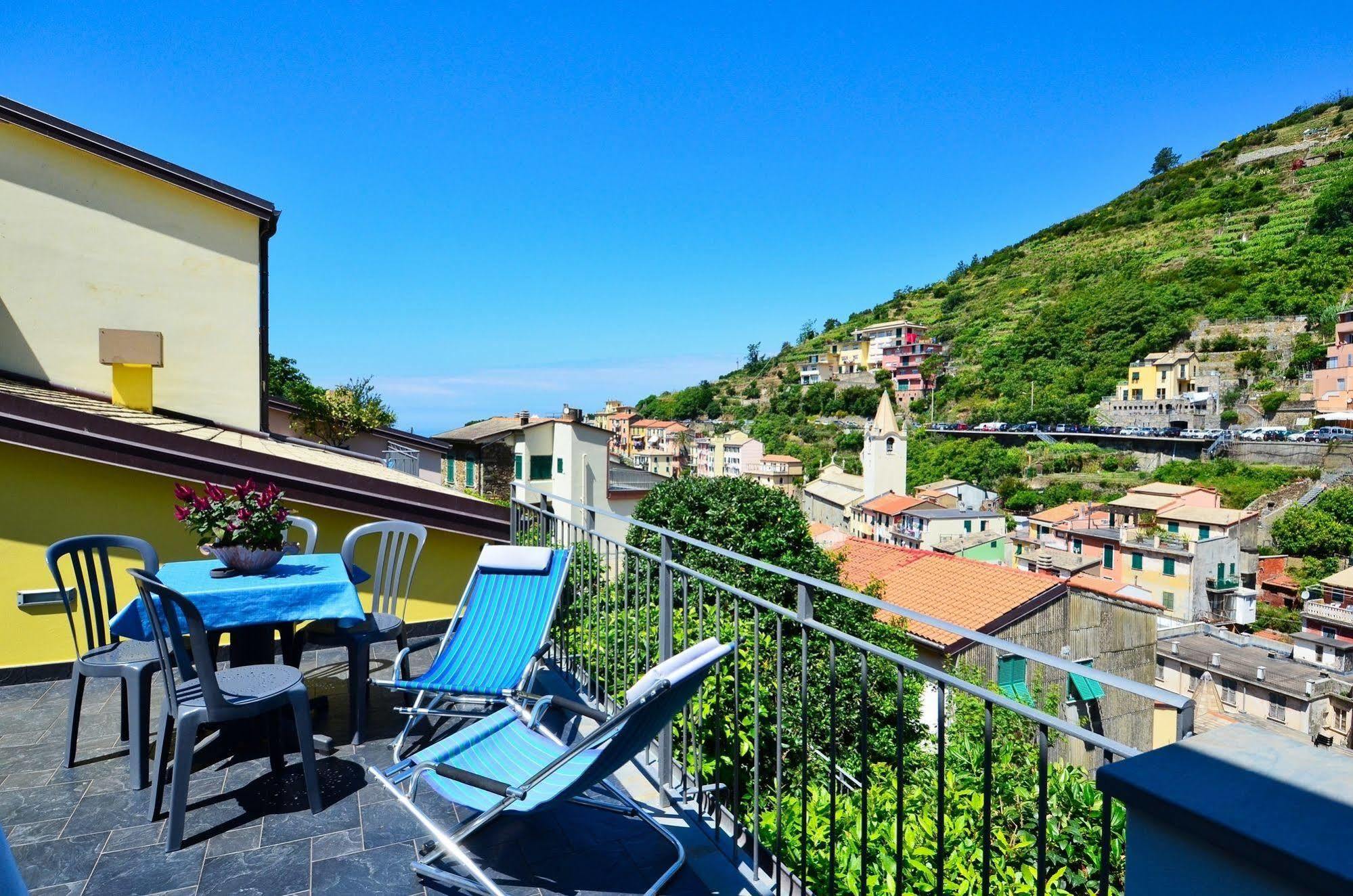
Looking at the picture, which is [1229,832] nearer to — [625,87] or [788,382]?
[625,87]

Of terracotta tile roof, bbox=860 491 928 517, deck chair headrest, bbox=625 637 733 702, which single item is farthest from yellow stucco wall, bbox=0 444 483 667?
terracotta tile roof, bbox=860 491 928 517

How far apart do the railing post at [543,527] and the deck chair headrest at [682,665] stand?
8.45 feet


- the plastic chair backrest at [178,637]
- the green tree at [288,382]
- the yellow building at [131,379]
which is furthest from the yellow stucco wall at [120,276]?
the green tree at [288,382]

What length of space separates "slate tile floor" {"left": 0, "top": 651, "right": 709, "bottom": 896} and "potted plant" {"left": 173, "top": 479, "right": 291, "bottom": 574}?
0.90m

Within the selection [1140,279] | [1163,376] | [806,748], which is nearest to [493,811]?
[806,748]

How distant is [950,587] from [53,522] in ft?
57.9

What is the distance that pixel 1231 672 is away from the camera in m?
28.8

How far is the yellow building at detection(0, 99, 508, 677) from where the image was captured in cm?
478

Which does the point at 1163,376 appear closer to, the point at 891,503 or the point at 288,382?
the point at 891,503

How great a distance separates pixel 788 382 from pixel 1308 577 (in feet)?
235

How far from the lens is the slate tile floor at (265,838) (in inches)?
92.8

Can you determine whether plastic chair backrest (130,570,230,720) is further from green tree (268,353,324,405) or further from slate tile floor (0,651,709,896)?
green tree (268,353,324,405)

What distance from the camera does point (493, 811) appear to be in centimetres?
210

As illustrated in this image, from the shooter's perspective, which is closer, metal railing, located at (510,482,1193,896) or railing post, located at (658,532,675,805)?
metal railing, located at (510,482,1193,896)
